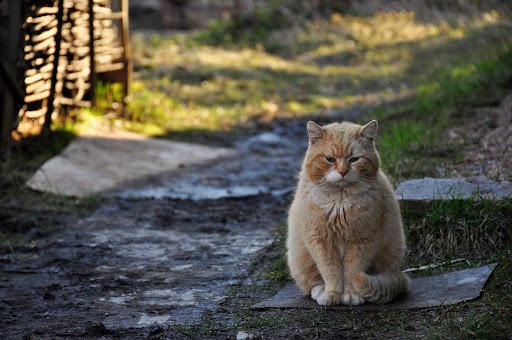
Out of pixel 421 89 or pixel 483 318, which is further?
pixel 421 89

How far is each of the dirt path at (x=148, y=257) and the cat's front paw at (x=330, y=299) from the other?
0.75 meters

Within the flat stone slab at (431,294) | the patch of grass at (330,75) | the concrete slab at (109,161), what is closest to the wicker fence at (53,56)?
the concrete slab at (109,161)

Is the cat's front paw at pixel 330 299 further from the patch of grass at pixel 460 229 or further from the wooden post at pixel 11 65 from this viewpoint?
the wooden post at pixel 11 65

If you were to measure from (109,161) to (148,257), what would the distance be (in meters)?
2.97

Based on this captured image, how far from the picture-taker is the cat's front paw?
445 centimetres

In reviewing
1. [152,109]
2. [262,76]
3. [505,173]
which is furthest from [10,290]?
[262,76]

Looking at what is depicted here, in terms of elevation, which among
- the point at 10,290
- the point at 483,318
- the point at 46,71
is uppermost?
the point at 46,71

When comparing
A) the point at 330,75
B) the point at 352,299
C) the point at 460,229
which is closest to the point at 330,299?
the point at 352,299

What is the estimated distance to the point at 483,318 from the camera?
12.9 feet

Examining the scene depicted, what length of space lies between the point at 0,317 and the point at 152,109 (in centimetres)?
666

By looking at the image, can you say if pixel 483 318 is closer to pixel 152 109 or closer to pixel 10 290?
pixel 10 290

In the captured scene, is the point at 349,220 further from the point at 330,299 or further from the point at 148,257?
the point at 148,257

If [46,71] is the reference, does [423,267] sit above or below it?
below

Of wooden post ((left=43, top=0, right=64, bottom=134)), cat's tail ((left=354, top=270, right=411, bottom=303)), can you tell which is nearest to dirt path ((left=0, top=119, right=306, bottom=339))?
cat's tail ((left=354, top=270, right=411, bottom=303))
